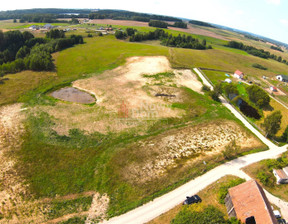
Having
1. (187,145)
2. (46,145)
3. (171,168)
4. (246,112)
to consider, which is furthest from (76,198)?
(246,112)

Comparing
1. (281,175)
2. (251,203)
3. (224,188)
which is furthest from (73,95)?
(281,175)

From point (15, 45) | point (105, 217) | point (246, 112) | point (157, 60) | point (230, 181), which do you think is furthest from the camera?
point (15, 45)

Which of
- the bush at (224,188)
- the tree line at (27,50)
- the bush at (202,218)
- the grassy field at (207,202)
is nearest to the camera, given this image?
the bush at (202,218)

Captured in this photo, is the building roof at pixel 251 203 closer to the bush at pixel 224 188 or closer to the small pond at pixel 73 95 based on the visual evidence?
the bush at pixel 224 188

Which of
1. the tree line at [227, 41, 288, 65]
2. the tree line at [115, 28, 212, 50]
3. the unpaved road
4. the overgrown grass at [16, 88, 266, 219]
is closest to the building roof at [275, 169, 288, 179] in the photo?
the unpaved road

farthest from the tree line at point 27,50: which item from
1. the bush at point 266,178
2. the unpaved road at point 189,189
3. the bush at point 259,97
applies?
the bush at point 259,97

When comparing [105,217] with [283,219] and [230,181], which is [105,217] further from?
[283,219]
